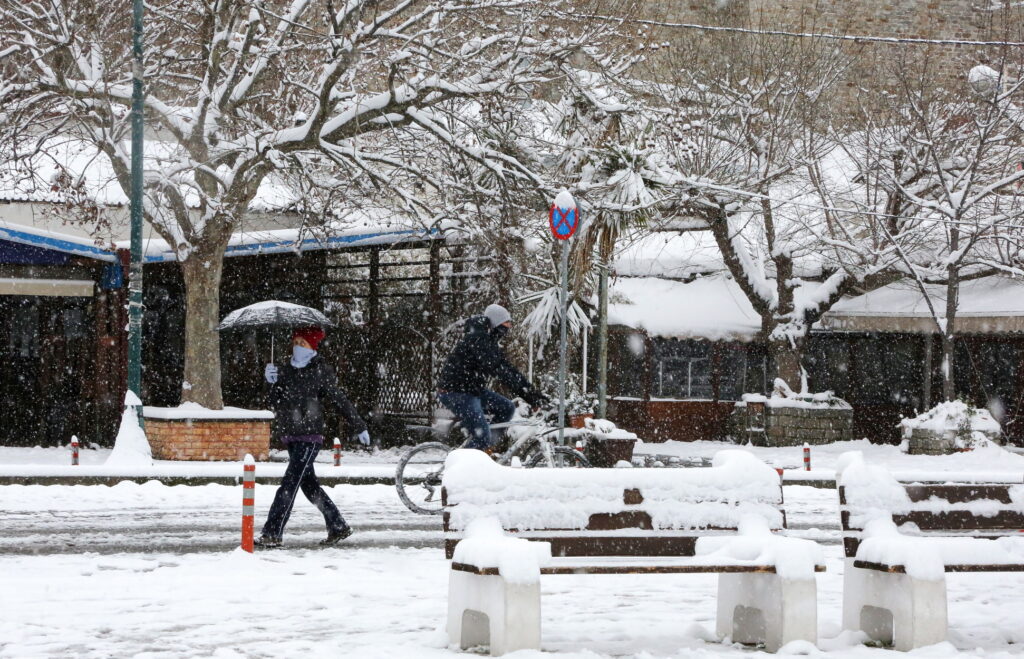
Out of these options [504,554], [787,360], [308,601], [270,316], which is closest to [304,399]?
[308,601]

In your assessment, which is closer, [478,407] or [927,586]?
[927,586]

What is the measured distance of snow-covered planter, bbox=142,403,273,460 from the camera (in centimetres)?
1970

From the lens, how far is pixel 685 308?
27.4 metres

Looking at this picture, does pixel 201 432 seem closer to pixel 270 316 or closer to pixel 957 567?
pixel 270 316

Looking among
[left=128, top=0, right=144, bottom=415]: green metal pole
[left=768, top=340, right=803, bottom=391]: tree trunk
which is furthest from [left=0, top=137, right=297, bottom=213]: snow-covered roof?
[left=768, top=340, right=803, bottom=391]: tree trunk

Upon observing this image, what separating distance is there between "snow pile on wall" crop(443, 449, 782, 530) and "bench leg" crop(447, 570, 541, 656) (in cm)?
37

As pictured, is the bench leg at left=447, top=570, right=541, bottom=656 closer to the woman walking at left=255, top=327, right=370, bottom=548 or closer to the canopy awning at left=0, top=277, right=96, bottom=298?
the woman walking at left=255, top=327, right=370, bottom=548

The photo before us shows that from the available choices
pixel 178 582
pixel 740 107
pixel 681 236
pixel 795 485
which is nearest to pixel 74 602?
pixel 178 582

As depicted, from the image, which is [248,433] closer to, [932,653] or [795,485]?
[795,485]

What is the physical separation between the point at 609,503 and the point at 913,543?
5.29ft

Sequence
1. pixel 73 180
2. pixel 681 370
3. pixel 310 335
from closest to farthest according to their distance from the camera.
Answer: pixel 310 335
pixel 73 180
pixel 681 370

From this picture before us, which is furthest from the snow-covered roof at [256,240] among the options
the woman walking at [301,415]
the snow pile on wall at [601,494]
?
the snow pile on wall at [601,494]

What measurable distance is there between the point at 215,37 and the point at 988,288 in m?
17.1

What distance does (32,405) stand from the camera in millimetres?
23188
